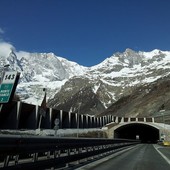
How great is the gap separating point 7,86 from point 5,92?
0.86ft

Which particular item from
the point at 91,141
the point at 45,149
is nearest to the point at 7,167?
the point at 45,149

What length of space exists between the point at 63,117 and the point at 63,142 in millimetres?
83801

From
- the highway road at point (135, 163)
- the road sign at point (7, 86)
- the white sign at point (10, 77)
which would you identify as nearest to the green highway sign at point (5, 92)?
the road sign at point (7, 86)

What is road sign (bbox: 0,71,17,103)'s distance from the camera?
13.8m

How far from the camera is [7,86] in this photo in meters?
13.9

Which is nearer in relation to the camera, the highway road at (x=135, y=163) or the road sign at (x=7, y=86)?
the road sign at (x=7, y=86)

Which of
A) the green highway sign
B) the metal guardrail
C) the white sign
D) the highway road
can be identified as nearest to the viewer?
the metal guardrail

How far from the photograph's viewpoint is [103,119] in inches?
6058

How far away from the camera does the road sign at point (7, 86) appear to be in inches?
542

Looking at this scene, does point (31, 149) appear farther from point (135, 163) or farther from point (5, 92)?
point (135, 163)

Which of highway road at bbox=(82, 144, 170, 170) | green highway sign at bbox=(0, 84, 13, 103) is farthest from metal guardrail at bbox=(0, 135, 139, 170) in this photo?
green highway sign at bbox=(0, 84, 13, 103)

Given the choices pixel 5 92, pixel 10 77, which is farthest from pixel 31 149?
pixel 10 77

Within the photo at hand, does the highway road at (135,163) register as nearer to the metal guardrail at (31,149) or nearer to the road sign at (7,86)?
the metal guardrail at (31,149)

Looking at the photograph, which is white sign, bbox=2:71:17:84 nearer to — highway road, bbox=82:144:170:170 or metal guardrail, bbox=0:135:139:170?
metal guardrail, bbox=0:135:139:170
